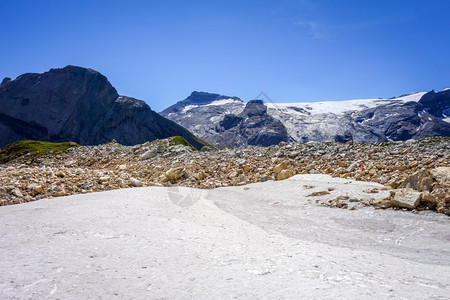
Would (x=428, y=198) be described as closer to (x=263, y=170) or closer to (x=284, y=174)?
(x=284, y=174)

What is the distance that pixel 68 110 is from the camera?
129500 mm

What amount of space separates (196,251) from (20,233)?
422 centimetres

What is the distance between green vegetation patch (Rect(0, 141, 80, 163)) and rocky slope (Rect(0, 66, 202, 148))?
95.5 metres

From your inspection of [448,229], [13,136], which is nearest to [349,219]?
[448,229]

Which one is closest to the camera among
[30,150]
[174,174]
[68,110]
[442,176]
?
[442,176]

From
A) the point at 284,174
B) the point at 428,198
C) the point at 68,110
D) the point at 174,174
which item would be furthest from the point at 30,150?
the point at 68,110

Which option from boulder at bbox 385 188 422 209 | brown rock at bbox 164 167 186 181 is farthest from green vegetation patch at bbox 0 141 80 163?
boulder at bbox 385 188 422 209

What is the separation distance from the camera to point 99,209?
9344 millimetres

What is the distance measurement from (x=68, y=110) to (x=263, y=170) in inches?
5197

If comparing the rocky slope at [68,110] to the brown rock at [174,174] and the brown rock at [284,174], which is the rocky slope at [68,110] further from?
the brown rock at [284,174]

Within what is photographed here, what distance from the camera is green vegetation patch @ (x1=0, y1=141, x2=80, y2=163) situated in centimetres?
3453

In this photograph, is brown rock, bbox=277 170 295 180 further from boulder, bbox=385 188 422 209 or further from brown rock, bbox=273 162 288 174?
boulder, bbox=385 188 422 209

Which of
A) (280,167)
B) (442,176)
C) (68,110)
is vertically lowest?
(442,176)

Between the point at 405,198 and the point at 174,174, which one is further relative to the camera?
the point at 174,174
